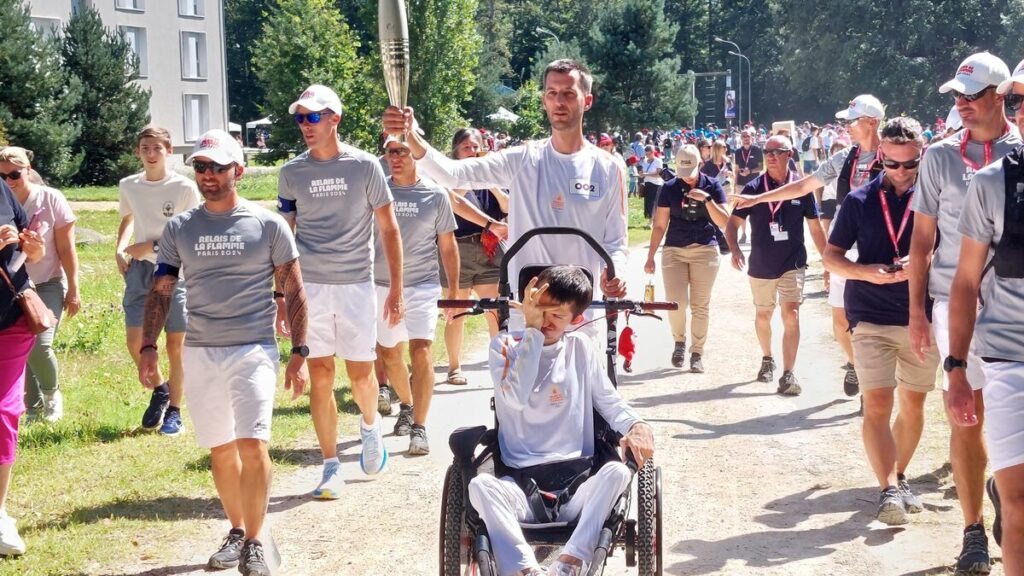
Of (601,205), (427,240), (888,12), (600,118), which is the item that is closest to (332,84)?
(600,118)

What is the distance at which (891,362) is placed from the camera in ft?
21.3

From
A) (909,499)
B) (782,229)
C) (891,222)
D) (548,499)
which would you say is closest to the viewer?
(548,499)

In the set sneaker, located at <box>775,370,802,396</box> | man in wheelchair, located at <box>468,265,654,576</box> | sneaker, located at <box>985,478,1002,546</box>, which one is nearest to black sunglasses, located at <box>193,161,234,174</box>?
man in wheelchair, located at <box>468,265,654,576</box>

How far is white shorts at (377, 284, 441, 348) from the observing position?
823cm

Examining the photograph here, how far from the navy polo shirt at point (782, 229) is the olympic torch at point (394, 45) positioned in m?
4.77

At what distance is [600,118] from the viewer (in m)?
51.5

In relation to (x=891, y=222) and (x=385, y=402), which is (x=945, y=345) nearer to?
(x=891, y=222)

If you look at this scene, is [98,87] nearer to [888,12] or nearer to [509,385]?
[509,385]

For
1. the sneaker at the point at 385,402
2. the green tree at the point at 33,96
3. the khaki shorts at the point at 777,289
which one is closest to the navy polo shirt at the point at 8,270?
the sneaker at the point at 385,402

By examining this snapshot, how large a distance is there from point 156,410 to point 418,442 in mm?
2013

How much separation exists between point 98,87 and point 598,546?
42.9 m

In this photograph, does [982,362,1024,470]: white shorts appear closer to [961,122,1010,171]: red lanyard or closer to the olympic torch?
[961,122,1010,171]: red lanyard

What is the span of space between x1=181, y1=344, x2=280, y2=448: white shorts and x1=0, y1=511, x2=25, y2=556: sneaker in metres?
1.16

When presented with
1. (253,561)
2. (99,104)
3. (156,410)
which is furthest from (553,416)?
(99,104)
